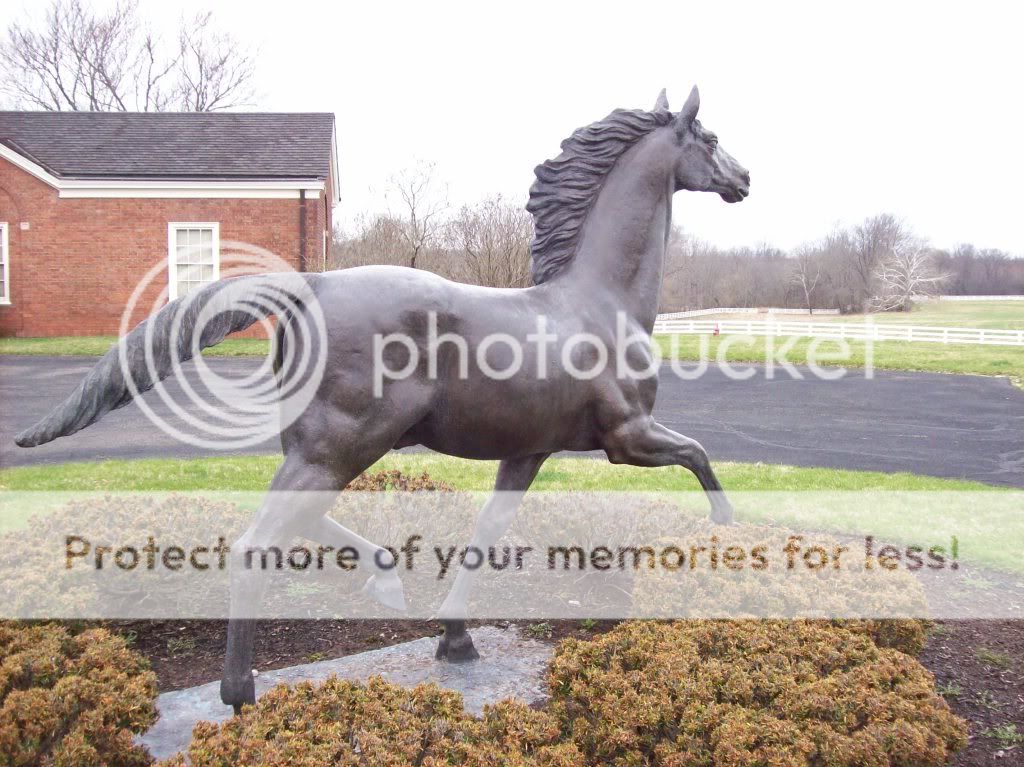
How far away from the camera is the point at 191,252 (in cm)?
1997

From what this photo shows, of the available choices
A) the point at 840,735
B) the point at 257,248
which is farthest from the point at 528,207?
the point at 257,248

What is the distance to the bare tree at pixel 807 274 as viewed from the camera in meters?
47.4

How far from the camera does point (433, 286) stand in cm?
296

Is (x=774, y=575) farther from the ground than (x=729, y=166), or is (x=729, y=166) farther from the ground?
(x=729, y=166)

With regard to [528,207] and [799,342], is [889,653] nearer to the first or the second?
[528,207]

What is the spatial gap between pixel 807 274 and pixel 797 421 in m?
40.2

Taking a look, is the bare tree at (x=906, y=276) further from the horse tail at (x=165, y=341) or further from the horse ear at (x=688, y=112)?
the horse tail at (x=165, y=341)

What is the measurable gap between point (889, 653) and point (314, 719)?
85.5 inches

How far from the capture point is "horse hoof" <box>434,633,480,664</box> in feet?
11.1

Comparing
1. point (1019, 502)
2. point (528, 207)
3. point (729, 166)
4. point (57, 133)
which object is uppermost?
point (57, 133)

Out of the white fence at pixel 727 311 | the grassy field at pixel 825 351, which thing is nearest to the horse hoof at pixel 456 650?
the grassy field at pixel 825 351

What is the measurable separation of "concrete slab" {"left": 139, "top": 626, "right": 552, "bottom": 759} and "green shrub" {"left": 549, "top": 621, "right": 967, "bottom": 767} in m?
0.50

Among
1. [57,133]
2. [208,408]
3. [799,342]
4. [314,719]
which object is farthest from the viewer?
[799,342]

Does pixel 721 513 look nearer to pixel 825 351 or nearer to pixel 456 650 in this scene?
pixel 456 650
